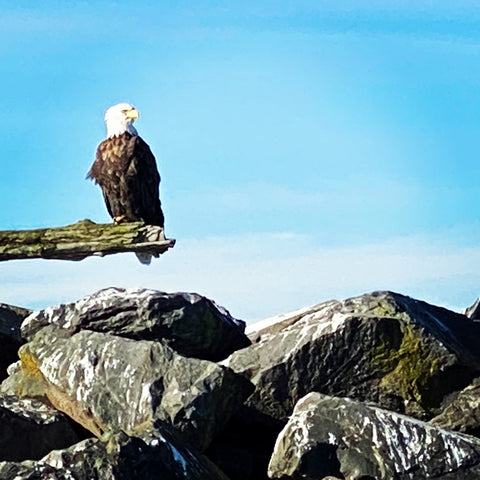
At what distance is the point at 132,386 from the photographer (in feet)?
39.5

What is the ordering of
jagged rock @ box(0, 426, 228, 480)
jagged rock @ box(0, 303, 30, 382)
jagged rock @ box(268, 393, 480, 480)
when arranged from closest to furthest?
jagged rock @ box(0, 426, 228, 480) < jagged rock @ box(268, 393, 480, 480) < jagged rock @ box(0, 303, 30, 382)

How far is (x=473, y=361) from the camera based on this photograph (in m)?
13.3

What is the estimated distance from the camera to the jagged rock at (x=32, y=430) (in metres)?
11.9

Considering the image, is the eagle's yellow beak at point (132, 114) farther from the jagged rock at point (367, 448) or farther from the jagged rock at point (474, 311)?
the jagged rock at point (367, 448)

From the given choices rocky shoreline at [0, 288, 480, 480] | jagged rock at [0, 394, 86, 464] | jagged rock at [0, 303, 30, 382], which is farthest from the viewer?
jagged rock at [0, 303, 30, 382]

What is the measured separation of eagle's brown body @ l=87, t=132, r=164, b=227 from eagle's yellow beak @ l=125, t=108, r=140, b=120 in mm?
282

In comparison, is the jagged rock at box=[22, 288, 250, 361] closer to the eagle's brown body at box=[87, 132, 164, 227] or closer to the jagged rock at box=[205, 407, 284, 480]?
the jagged rock at box=[205, 407, 284, 480]

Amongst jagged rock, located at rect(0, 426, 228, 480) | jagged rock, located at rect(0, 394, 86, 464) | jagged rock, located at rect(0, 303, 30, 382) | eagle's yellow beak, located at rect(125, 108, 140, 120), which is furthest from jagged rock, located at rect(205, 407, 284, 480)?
eagle's yellow beak, located at rect(125, 108, 140, 120)

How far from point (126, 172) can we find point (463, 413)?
5376mm

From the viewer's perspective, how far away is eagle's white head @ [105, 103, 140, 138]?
1609 centimetres

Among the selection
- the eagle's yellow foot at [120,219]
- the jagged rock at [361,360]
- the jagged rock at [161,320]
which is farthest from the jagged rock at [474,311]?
the eagle's yellow foot at [120,219]

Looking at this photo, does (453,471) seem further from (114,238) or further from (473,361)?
(114,238)

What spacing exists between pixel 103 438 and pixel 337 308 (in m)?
4.29

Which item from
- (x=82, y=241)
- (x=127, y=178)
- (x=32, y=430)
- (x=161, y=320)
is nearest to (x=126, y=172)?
(x=127, y=178)
